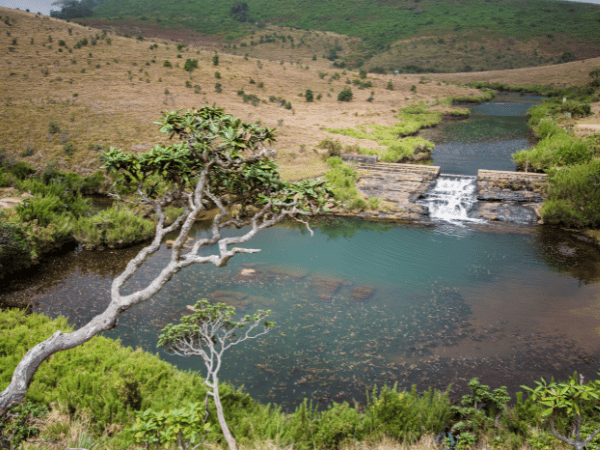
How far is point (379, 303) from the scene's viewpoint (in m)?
12.9

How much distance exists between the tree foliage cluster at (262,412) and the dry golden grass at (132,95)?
13.4 metres

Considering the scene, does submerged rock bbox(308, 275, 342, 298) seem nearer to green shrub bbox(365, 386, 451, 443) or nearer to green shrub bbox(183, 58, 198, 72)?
green shrub bbox(365, 386, 451, 443)

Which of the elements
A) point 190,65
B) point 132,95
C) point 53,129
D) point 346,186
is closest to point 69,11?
point 190,65

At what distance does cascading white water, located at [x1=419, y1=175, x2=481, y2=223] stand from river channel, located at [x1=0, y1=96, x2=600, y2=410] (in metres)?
1.69

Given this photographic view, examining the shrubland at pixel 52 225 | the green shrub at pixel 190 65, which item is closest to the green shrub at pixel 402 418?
the shrubland at pixel 52 225

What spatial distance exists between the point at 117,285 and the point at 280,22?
117m

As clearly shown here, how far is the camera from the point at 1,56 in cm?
3869

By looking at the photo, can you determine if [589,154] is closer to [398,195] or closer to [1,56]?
[398,195]

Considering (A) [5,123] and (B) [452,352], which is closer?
(B) [452,352]

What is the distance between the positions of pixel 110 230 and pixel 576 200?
1961cm

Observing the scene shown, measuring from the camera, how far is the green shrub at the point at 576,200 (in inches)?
703

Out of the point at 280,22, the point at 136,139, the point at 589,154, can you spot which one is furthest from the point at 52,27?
the point at 280,22

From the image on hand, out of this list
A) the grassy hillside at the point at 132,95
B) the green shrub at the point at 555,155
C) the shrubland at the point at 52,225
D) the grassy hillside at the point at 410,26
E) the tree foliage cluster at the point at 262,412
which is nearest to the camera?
the tree foliage cluster at the point at 262,412

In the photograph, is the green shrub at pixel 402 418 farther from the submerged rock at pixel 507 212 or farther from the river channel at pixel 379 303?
the submerged rock at pixel 507 212
